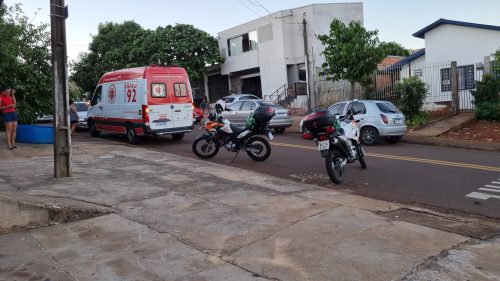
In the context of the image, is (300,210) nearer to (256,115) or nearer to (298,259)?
(298,259)

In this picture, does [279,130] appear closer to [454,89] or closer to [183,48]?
[454,89]

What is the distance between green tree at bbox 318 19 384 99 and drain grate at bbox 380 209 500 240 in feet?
49.7

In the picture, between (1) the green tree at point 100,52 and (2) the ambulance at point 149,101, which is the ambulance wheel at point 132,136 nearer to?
(2) the ambulance at point 149,101

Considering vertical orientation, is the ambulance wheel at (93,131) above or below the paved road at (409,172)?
above

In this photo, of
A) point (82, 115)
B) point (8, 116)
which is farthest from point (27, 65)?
point (82, 115)

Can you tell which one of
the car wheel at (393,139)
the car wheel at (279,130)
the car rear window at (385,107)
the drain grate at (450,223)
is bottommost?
the drain grate at (450,223)

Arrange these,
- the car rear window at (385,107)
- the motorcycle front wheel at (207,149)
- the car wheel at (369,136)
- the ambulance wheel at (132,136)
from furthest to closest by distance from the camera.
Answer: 1. the ambulance wheel at (132,136)
2. the car rear window at (385,107)
3. the car wheel at (369,136)
4. the motorcycle front wheel at (207,149)

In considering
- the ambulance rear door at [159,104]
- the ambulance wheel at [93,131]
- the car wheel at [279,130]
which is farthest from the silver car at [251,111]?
the ambulance wheel at [93,131]

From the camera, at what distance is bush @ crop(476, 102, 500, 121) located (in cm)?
1781

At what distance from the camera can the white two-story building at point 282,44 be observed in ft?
99.5

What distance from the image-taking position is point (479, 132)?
16719 mm

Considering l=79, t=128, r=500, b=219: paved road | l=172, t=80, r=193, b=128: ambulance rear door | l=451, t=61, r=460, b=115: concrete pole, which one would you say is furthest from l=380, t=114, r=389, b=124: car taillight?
l=451, t=61, r=460, b=115: concrete pole

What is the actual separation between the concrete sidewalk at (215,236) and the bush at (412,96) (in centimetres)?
1219

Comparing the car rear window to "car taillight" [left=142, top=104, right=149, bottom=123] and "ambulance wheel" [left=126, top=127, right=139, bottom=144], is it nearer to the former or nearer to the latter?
"car taillight" [left=142, top=104, right=149, bottom=123]
